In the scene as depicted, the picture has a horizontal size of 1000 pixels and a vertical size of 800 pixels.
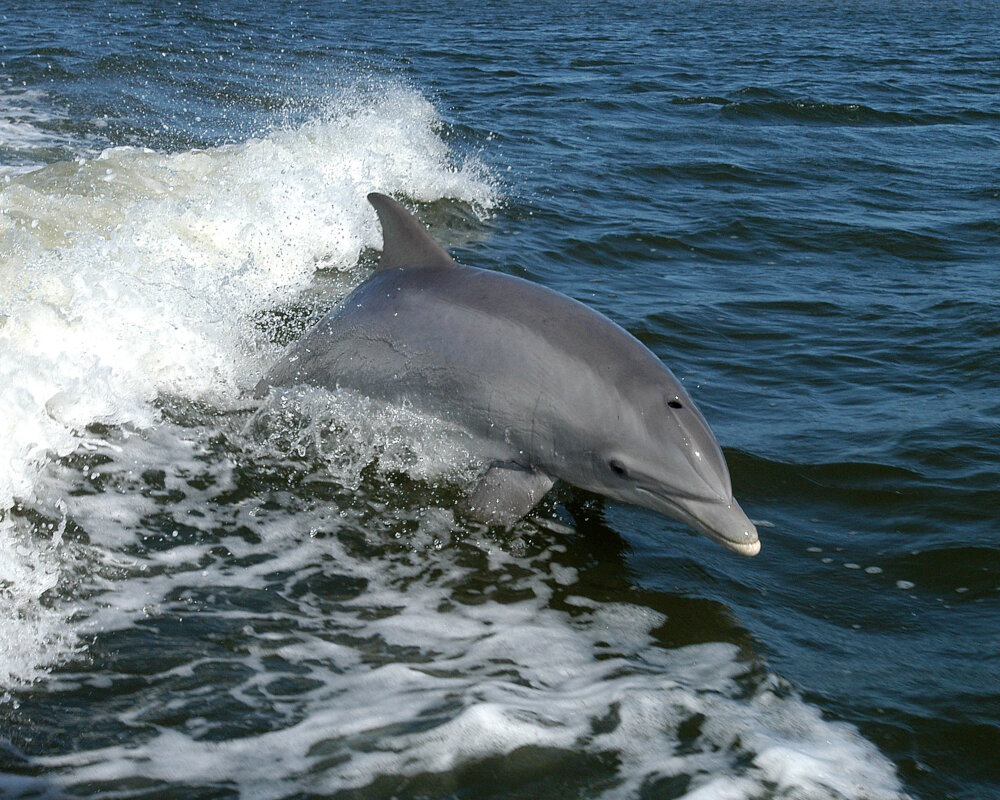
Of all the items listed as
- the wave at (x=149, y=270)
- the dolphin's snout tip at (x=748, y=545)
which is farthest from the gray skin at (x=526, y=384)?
the wave at (x=149, y=270)

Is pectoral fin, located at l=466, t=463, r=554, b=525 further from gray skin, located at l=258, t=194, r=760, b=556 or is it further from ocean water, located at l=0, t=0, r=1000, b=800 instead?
ocean water, located at l=0, t=0, r=1000, b=800

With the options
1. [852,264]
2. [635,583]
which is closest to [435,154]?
[852,264]

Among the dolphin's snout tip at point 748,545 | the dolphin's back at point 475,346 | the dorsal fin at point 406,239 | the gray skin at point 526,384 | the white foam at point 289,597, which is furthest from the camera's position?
the dorsal fin at point 406,239

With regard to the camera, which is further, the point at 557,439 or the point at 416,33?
the point at 416,33

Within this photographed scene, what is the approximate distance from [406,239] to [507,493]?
Answer: 5.34ft

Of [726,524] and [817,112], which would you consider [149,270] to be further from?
[817,112]

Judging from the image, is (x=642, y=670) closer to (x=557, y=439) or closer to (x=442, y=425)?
(x=557, y=439)

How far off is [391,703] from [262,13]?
103ft

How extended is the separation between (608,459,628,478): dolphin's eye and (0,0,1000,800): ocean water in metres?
0.47

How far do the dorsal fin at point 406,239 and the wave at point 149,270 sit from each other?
160 cm

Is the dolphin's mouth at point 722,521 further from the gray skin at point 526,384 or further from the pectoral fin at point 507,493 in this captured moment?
the pectoral fin at point 507,493

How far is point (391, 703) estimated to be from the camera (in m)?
4.52

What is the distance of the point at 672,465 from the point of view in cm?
559

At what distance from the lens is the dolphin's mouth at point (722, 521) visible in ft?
17.6
